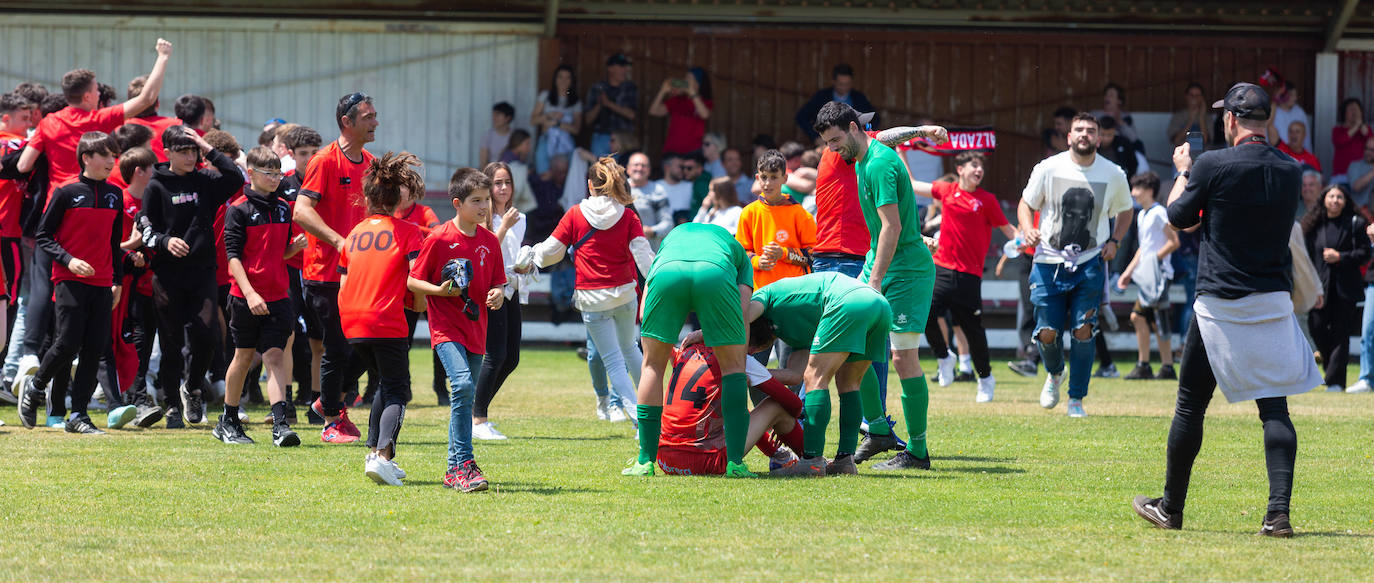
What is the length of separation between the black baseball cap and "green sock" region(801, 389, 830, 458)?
249 centimetres

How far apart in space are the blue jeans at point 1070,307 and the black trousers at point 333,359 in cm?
484

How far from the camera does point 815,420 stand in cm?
805

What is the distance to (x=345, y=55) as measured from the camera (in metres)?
20.2

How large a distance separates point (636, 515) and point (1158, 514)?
85.4 inches

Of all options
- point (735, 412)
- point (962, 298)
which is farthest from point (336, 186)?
point (962, 298)

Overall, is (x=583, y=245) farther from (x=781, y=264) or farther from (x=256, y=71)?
(x=256, y=71)

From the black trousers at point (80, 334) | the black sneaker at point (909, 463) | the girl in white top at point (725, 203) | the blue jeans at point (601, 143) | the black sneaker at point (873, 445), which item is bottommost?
the black sneaker at point (909, 463)

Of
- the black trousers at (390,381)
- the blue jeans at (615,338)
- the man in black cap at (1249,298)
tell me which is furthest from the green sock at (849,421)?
the blue jeans at (615,338)

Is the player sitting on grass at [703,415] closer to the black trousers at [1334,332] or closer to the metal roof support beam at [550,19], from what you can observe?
the black trousers at [1334,332]

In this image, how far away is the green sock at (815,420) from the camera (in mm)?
8008

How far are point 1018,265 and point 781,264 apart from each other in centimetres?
878

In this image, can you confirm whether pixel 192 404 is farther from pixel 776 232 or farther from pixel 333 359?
pixel 776 232

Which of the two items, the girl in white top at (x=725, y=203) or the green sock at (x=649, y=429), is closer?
the green sock at (x=649, y=429)

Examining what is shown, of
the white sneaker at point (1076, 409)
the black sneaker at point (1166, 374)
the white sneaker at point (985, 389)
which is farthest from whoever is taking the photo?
the black sneaker at point (1166, 374)
